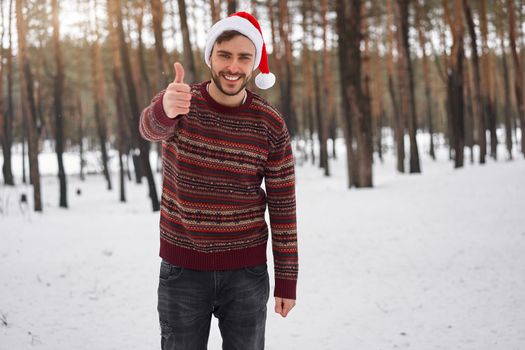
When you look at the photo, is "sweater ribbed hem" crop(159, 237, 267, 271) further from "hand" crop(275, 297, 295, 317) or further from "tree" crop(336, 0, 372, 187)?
"tree" crop(336, 0, 372, 187)

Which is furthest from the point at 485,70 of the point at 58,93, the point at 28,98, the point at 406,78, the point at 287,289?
the point at 287,289

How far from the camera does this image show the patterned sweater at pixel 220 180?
182cm

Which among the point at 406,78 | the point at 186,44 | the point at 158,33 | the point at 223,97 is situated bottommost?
the point at 223,97

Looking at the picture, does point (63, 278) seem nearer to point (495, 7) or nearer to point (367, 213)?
point (367, 213)

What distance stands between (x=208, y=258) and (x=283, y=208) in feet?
1.38

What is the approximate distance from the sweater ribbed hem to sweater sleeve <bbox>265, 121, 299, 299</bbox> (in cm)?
15

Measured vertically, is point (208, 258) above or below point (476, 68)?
below

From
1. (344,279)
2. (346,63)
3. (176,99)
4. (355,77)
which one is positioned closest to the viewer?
(176,99)

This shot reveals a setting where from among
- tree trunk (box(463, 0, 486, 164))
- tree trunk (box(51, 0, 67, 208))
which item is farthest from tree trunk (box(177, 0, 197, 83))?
tree trunk (box(463, 0, 486, 164))

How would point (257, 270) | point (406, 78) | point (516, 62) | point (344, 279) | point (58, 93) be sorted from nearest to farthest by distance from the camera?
point (257, 270), point (344, 279), point (58, 93), point (406, 78), point (516, 62)

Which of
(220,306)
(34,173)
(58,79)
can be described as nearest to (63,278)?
(220,306)

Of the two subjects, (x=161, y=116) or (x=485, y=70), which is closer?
(x=161, y=116)

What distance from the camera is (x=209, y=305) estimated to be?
6.21 feet

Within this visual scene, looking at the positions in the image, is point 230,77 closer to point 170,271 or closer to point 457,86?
point 170,271
